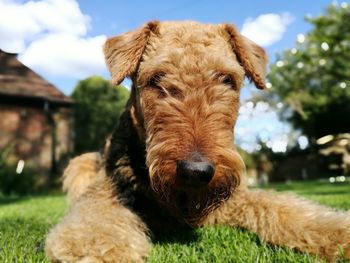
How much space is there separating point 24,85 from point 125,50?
47.2ft

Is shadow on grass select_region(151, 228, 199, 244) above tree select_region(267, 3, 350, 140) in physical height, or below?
below

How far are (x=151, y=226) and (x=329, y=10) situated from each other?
21126mm

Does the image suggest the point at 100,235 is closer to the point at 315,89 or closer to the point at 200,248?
A: the point at 200,248

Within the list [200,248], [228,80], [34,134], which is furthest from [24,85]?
[200,248]

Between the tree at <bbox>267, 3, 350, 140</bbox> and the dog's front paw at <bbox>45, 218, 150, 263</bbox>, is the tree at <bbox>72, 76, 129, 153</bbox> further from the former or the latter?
the dog's front paw at <bbox>45, 218, 150, 263</bbox>

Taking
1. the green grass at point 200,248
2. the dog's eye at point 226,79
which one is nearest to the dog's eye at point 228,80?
the dog's eye at point 226,79

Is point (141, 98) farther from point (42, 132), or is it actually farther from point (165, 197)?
point (42, 132)

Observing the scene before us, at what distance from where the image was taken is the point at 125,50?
270 cm

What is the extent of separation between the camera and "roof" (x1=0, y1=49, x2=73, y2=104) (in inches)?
602

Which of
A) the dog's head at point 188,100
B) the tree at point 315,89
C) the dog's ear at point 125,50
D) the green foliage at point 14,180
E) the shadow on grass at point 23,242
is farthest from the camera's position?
the tree at point 315,89

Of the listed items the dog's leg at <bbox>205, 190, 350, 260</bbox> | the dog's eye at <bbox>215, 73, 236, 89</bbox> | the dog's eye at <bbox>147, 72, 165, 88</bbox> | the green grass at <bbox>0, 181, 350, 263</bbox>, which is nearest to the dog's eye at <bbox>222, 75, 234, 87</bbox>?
the dog's eye at <bbox>215, 73, 236, 89</bbox>

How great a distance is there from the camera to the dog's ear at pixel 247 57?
9.33 feet

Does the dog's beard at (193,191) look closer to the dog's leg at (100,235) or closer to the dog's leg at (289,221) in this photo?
the dog's leg at (100,235)

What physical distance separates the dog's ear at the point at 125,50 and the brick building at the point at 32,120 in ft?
41.9
